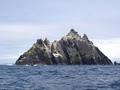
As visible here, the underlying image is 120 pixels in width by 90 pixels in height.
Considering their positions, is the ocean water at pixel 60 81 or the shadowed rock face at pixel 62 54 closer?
the ocean water at pixel 60 81

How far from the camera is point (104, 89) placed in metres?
40.0

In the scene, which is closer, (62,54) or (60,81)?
(60,81)

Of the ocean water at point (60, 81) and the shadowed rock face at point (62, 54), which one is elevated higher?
the shadowed rock face at point (62, 54)

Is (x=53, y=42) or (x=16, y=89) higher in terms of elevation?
(x=53, y=42)

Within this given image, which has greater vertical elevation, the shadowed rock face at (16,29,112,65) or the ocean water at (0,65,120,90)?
the shadowed rock face at (16,29,112,65)

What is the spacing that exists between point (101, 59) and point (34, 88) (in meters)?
161

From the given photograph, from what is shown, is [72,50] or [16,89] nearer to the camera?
[16,89]

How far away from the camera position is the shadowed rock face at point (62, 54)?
189 metres

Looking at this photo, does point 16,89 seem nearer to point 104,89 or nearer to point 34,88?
point 34,88

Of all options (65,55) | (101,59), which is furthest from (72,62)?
(101,59)

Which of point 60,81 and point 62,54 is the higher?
point 62,54

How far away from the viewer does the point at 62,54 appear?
19212 cm

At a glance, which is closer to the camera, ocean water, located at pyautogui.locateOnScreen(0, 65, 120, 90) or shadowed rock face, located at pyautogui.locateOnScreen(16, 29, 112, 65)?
ocean water, located at pyautogui.locateOnScreen(0, 65, 120, 90)

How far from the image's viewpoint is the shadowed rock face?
189m
